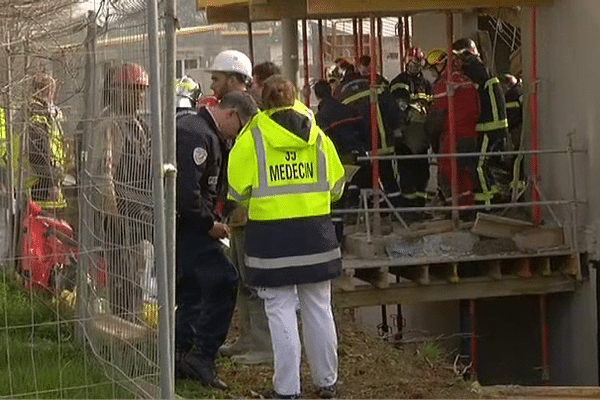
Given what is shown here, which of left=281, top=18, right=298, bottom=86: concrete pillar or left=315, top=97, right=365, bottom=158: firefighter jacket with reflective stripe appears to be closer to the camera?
left=315, top=97, right=365, bottom=158: firefighter jacket with reflective stripe

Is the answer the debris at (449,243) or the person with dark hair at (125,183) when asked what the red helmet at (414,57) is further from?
the person with dark hair at (125,183)

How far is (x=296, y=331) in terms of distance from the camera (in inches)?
292

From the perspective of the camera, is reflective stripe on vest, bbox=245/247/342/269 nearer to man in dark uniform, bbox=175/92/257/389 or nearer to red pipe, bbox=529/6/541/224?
man in dark uniform, bbox=175/92/257/389

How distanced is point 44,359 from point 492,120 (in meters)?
6.30

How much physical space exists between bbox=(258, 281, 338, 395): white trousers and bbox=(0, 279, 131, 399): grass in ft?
3.19

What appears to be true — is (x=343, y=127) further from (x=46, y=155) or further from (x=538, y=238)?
(x=46, y=155)

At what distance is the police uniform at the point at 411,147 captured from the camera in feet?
44.5

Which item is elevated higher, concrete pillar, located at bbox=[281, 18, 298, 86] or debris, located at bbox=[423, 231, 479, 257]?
concrete pillar, located at bbox=[281, 18, 298, 86]

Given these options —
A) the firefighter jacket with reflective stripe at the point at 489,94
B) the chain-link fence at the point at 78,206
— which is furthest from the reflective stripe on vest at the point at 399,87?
the chain-link fence at the point at 78,206

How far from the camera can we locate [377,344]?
33.7 ft

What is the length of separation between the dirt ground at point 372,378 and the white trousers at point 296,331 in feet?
1.10

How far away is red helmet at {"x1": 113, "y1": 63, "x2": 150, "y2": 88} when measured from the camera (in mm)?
6328

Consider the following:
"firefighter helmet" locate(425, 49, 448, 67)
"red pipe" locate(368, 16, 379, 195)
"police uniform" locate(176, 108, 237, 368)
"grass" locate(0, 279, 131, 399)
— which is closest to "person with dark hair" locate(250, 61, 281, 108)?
"police uniform" locate(176, 108, 237, 368)

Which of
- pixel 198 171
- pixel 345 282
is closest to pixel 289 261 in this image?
pixel 198 171
